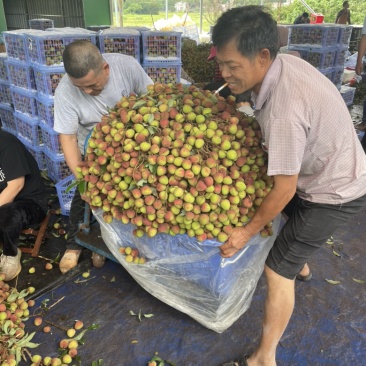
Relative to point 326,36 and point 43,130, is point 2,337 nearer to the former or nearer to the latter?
point 43,130

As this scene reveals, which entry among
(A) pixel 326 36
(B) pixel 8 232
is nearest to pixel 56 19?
(A) pixel 326 36

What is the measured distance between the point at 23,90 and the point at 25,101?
115 millimetres

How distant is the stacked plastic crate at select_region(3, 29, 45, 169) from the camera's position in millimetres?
3404

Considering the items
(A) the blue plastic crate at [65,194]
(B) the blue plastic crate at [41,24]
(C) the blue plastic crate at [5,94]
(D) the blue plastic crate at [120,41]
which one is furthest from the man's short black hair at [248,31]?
(B) the blue plastic crate at [41,24]

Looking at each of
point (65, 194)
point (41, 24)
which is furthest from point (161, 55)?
point (41, 24)

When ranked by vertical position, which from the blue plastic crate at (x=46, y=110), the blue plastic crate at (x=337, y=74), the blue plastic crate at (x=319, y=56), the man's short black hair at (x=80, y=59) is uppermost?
the man's short black hair at (x=80, y=59)

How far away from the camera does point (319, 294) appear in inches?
90.4

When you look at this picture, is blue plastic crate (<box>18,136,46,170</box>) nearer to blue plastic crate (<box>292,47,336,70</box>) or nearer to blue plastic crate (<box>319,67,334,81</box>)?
blue plastic crate (<box>292,47,336,70</box>)

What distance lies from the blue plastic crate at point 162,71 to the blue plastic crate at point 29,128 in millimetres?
1217

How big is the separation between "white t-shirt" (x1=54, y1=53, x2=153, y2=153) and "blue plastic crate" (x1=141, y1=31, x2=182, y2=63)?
137cm

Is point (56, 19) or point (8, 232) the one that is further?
point (56, 19)

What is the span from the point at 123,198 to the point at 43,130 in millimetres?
2064

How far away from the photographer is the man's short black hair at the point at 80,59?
6.28 feet

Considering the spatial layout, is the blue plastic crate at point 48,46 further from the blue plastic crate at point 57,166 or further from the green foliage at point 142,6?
the green foliage at point 142,6
